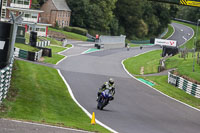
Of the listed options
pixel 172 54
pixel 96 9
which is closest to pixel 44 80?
pixel 172 54

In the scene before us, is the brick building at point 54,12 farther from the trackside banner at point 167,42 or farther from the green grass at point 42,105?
the green grass at point 42,105

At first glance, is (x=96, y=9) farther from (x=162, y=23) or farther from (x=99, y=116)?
(x=99, y=116)

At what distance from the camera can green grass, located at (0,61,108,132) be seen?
1417 centimetres

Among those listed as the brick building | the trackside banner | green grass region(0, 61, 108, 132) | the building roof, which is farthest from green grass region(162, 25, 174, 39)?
green grass region(0, 61, 108, 132)

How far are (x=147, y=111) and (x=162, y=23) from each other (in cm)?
10896

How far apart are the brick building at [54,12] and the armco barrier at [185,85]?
65.3 metres

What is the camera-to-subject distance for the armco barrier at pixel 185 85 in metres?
30.7

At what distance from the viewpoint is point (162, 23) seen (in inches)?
4998

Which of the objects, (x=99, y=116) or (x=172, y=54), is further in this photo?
(x=172, y=54)

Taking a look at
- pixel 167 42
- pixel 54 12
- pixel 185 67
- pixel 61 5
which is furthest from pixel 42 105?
pixel 61 5

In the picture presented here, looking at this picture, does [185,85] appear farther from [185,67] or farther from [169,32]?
[169,32]

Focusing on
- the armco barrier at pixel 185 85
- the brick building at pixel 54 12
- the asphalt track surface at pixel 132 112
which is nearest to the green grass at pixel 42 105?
the asphalt track surface at pixel 132 112

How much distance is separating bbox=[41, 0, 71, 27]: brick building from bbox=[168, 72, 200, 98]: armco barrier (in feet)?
214

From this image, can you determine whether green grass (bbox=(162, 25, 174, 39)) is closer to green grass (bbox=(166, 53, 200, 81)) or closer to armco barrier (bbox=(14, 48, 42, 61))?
green grass (bbox=(166, 53, 200, 81))
